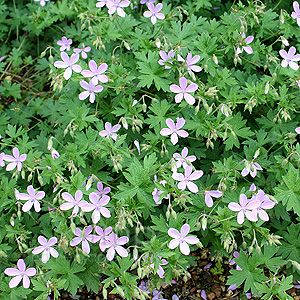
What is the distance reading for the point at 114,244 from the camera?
236 cm

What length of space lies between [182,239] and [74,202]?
758mm

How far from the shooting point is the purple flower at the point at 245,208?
2239 mm

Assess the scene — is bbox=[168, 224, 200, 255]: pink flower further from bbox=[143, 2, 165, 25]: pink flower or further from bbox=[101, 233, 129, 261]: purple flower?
bbox=[143, 2, 165, 25]: pink flower

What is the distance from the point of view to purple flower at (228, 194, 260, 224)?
224cm

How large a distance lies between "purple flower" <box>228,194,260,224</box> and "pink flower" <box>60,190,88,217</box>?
0.98m

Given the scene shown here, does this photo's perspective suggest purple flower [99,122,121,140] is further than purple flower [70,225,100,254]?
Yes

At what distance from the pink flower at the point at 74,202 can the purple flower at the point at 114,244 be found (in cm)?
29

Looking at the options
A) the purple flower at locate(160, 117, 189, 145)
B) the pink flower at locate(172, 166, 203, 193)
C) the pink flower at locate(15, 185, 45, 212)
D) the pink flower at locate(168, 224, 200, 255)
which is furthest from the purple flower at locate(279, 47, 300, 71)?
the pink flower at locate(15, 185, 45, 212)

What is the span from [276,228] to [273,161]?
1.82 ft

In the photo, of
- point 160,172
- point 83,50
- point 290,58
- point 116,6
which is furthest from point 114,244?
point 290,58

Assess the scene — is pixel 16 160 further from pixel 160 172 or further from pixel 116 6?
pixel 116 6

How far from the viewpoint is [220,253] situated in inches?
111

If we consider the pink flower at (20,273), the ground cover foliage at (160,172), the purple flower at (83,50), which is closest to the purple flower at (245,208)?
the ground cover foliage at (160,172)

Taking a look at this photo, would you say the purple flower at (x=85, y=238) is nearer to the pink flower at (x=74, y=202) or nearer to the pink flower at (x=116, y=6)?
the pink flower at (x=74, y=202)
